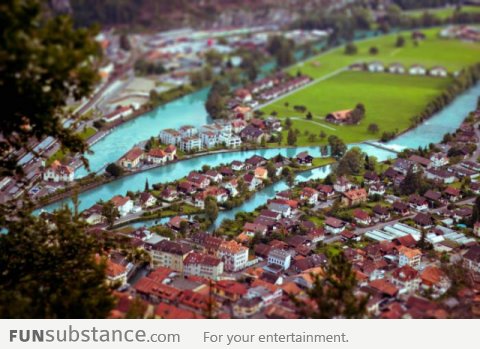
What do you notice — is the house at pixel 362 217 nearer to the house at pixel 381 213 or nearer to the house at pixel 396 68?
the house at pixel 381 213

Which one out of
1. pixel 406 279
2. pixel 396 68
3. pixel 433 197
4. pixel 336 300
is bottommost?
pixel 396 68

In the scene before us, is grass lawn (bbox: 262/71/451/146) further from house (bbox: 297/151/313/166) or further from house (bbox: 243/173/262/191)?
house (bbox: 243/173/262/191)

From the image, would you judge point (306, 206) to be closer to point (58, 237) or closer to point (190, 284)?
point (190, 284)

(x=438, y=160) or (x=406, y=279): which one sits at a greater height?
(x=406, y=279)

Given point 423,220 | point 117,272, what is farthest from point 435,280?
point 423,220

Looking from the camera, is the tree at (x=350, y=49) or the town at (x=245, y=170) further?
the tree at (x=350, y=49)

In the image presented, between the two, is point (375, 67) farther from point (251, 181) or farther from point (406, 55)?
point (251, 181)

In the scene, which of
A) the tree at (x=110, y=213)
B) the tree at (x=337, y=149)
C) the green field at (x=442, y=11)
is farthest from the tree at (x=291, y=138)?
the green field at (x=442, y=11)
